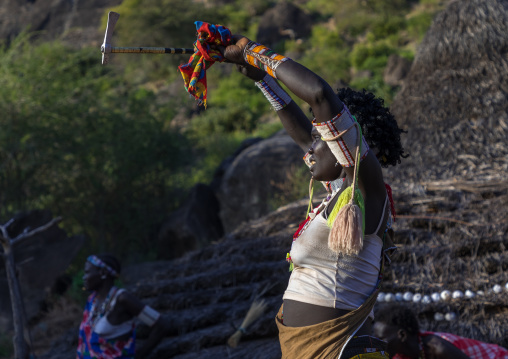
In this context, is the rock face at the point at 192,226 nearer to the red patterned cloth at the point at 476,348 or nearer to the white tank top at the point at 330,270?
the red patterned cloth at the point at 476,348

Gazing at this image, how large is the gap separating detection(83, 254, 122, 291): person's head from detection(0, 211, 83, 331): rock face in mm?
6488

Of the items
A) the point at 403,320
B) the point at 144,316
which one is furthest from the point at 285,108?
the point at 144,316

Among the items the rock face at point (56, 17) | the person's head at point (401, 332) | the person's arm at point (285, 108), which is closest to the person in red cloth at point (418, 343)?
the person's head at point (401, 332)

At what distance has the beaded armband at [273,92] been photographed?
8.41 ft

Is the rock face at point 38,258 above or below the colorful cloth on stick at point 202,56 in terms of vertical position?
below

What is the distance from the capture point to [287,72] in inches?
79.9

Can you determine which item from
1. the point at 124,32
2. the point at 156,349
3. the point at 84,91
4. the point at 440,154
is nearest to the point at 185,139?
the point at 84,91

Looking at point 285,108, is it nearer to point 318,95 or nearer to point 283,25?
point 318,95

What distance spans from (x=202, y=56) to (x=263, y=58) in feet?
0.98

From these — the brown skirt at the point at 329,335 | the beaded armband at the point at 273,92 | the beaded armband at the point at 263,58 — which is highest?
the beaded armband at the point at 263,58

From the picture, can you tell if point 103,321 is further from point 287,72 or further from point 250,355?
point 287,72

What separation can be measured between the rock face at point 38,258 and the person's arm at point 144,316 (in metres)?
6.60

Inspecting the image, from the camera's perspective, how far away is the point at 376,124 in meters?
2.27

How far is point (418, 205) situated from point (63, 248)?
784 centimetres
